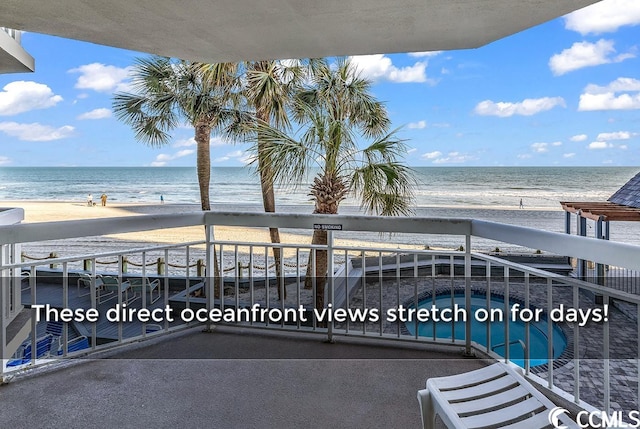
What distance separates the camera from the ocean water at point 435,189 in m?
24.2

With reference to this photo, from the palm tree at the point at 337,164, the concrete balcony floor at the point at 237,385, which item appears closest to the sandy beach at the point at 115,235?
the palm tree at the point at 337,164

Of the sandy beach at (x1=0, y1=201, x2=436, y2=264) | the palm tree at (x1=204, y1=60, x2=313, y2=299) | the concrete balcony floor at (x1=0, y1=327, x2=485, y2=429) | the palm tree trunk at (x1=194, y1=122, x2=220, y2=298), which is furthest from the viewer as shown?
the sandy beach at (x1=0, y1=201, x2=436, y2=264)

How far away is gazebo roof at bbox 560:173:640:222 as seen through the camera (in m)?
7.86

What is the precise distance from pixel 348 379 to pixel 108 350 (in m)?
1.57

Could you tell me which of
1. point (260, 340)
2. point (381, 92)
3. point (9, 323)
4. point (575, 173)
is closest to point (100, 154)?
point (381, 92)

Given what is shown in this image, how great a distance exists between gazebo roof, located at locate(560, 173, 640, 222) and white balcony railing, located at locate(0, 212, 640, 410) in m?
1.61

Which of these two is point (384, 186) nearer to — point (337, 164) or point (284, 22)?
point (337, 164)

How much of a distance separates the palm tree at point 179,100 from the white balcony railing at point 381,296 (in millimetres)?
3006

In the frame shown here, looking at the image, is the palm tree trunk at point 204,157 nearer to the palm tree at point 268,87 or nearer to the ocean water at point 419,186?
the palm tree at point 268,87

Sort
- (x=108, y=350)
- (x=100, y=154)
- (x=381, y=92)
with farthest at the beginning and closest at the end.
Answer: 1. (x=100, y=154)
2. (x=381, y=92)
3. (x=108, y=350)

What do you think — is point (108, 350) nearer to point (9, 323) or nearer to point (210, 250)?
point (210, 250)

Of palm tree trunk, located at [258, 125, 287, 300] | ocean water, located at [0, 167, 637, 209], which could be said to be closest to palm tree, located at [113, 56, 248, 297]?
palm tree trunk, located at [258, 125, 287, 300]

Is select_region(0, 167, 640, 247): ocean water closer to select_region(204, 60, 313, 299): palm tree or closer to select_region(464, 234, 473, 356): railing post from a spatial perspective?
select_region(204, 60, 313, 299): palm tree

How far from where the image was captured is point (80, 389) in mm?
2090
